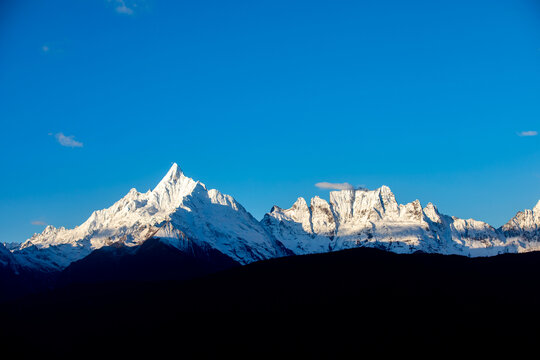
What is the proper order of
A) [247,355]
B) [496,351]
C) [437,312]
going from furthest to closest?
1. [437,312]
2. [247,355]
3. [496,351]

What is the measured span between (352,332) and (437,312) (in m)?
34.1

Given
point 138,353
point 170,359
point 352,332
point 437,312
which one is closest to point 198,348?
point 170,359

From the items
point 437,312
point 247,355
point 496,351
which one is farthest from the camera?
point 437,312

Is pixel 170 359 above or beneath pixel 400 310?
beneath

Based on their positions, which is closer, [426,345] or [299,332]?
[426,345]

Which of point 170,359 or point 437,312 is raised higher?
point 437,312

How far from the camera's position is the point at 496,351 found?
543 feet

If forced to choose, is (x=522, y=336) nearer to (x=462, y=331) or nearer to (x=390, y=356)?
(x=462, y=331)

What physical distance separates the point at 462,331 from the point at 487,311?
22.8 m

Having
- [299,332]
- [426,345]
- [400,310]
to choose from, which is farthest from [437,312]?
[299,332]

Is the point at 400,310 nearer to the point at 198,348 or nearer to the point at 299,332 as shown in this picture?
the point at 299,332

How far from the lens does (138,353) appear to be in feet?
650

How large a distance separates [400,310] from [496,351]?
128ft

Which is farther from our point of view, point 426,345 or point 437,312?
point 437,312
